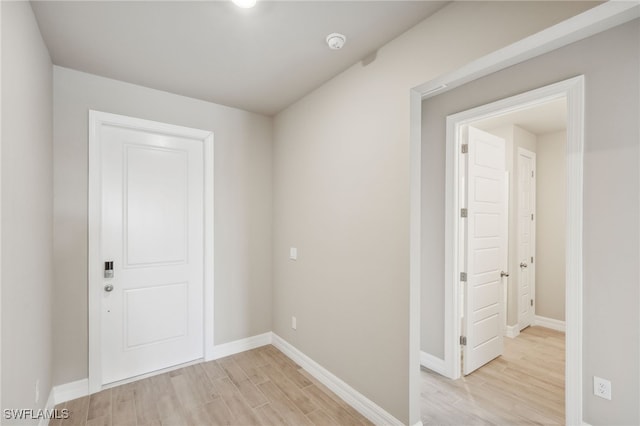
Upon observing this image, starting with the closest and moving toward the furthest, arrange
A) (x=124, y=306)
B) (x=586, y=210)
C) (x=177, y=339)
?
(x=586, y=210) < (x=124, y=306) < (x=177, y=339)

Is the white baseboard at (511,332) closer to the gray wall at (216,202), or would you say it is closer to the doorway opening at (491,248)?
the doorway opening at (491,248)

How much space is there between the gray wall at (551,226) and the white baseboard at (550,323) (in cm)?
5

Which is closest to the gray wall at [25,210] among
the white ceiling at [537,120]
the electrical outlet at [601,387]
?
the electrical outlet at [601,387]

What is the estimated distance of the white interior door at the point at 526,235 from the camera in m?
3.95

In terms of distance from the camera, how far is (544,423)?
6.97 feet

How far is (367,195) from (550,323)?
376 cm

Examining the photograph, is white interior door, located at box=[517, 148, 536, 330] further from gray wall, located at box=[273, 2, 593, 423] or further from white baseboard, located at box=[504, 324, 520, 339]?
gray wall, located at box=[273, 2, 593, 423]

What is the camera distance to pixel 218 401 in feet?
7.72

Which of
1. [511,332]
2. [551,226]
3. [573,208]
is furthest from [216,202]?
[551,226]

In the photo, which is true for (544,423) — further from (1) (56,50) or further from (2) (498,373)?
(1) (56,50)

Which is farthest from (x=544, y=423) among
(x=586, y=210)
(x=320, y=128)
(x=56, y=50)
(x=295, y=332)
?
(x=56, y=50)

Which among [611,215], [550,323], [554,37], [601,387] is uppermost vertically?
[554,37]

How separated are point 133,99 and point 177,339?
91.2 inches

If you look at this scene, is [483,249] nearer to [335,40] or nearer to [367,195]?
[367,195]
